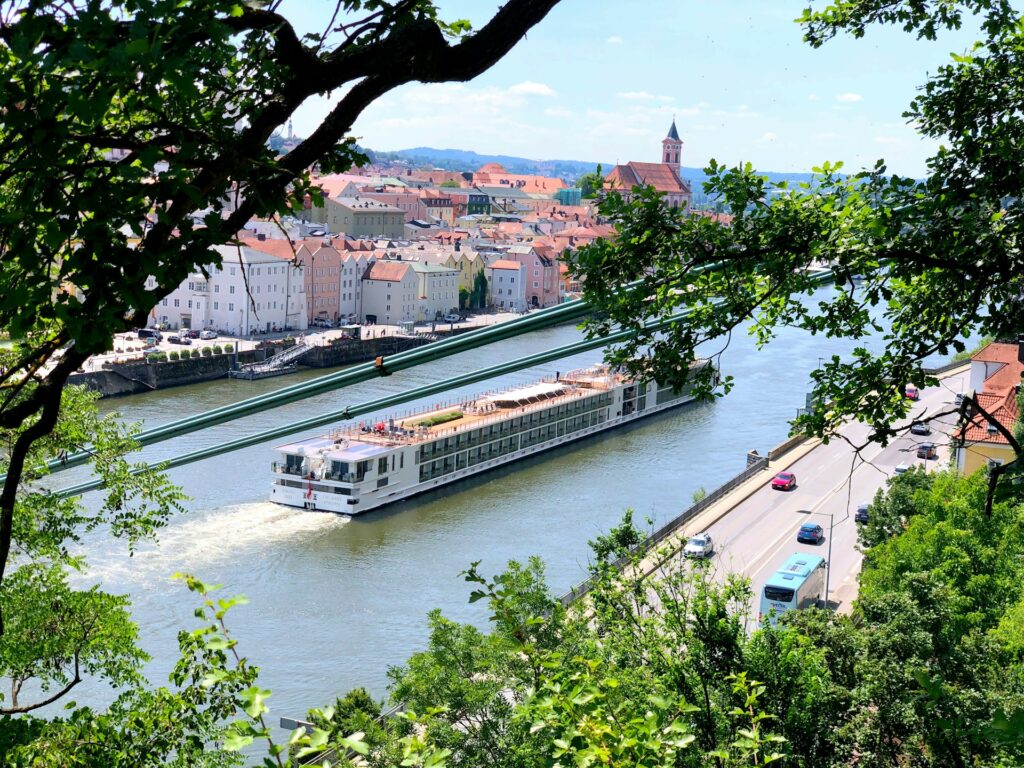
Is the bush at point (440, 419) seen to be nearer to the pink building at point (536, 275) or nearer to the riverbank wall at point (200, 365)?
the riverbank wall at point (200, 365)

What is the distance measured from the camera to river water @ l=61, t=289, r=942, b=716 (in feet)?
21.6

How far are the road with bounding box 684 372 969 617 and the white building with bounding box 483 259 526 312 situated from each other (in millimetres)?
12585

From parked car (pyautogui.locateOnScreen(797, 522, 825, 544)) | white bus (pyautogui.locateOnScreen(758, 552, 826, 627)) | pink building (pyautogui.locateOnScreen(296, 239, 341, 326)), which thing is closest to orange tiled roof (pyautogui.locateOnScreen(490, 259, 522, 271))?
pink building (pyautogui.locateOnScreen(296, 239, 341, 326))

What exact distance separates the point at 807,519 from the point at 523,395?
14.7 ft

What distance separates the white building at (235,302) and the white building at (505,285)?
600cm

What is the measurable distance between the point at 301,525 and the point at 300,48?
8683mm

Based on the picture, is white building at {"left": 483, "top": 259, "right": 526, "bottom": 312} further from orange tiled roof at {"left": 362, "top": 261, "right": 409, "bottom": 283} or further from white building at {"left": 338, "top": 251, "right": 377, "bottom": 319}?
white building at {"left": 338, "top": 251, "right": 377, "bottom": 319}

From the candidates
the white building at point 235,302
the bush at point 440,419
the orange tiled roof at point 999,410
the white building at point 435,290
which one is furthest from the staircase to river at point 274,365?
the orange tiled roof at point 999,410

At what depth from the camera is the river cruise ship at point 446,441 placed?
1024cm

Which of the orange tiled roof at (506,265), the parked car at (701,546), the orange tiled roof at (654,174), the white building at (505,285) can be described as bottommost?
the parked car at (701,546)

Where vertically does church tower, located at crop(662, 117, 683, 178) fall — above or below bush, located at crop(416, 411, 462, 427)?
above

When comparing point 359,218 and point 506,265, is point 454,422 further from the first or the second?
point 359,218

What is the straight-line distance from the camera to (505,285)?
24.7 m

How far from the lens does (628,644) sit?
3.29 metres
